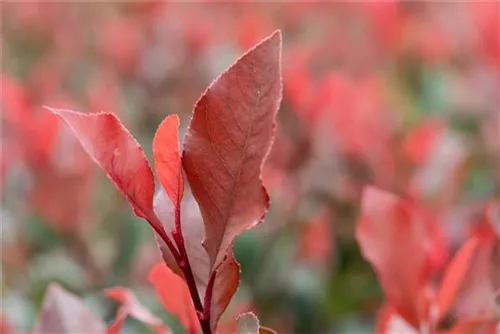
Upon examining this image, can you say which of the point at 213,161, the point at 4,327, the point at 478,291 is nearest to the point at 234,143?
the point at 213,161

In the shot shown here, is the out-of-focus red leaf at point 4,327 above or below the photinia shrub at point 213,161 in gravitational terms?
below

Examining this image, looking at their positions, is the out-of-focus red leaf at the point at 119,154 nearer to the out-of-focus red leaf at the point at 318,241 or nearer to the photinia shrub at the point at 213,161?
the photinia shrub at the point at 213,161

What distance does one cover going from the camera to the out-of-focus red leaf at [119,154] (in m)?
0.37

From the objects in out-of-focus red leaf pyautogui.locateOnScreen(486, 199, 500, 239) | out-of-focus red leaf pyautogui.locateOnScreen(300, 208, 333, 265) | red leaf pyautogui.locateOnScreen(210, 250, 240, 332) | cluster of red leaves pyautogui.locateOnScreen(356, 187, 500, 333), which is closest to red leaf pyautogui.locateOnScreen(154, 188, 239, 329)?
red leaf pyautogui.locateOnScreen(210, 250, 240, 332)

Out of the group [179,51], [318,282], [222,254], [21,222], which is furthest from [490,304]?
[179,51]

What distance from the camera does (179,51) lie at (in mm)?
1560

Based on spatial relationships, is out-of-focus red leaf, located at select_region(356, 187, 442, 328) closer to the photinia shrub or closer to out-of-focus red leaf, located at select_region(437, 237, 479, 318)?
out-of-focus red leaf, located at select_region(437, 237, 479, 318)

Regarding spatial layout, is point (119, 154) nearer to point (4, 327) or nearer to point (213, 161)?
point (213, 161)

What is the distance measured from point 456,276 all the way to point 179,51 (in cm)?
113

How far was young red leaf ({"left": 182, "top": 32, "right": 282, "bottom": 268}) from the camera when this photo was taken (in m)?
0.36

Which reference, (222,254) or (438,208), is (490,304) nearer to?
(222,254)

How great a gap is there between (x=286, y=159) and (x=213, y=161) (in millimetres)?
796

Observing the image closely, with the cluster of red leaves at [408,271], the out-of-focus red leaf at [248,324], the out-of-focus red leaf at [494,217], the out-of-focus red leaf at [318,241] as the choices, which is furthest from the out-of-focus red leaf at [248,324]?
the out-of-focus red leaf at [318,241]

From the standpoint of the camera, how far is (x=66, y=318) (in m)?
0.53
